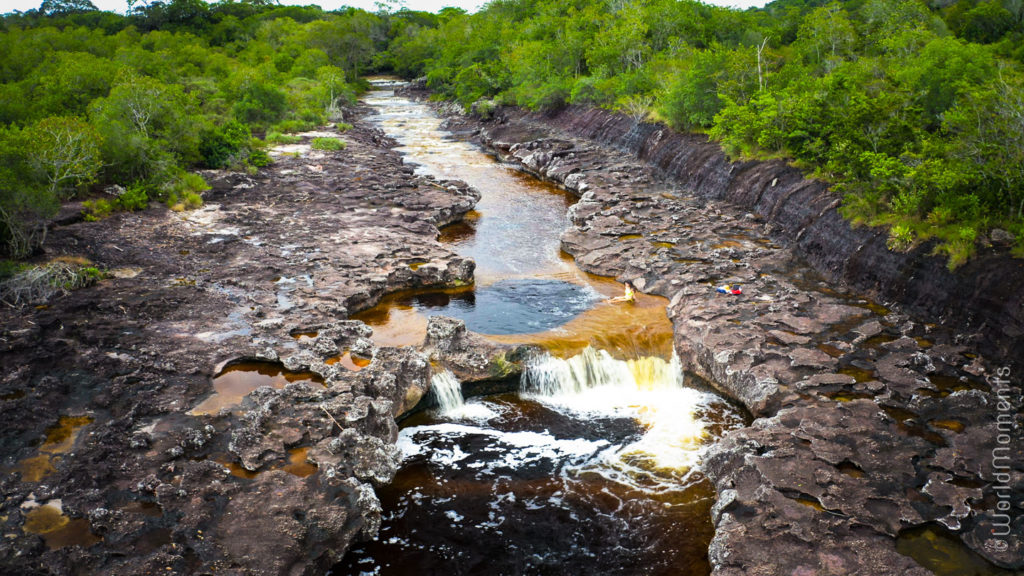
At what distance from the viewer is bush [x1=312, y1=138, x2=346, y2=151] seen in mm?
35375

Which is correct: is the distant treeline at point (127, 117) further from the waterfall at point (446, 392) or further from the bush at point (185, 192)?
the waterfall at point (446, 392)

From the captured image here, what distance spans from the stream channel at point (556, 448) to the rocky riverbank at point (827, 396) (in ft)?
2.53

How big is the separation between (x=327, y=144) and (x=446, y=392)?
1013 inches

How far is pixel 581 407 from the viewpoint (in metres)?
13.8

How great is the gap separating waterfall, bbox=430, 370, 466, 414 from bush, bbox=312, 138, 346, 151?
25.0m

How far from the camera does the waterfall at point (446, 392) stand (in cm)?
1367

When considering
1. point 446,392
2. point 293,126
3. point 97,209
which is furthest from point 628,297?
point 293,126

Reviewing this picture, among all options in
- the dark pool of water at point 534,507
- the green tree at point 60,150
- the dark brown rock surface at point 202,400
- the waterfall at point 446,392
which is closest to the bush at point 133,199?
the dark brown rock surface at point 202,400

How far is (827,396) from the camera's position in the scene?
12.4m

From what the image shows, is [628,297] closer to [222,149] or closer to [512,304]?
[512,304]

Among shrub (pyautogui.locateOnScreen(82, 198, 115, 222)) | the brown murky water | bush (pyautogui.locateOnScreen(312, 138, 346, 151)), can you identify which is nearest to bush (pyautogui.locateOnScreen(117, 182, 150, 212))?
shrub (pyautogui.locateOnScreen(82, 198, 115, 222))

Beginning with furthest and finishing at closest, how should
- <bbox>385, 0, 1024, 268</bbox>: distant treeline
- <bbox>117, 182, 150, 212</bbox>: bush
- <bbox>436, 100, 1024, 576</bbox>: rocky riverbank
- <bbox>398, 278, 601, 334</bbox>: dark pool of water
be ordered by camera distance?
<bbox>117, 182, 150, 212</bbox>: bush → <bbox>398, 278, 601, 334</bbox>: dark pool of water → <bbox>385, 0, 1024, 268</bbox>: distant treeline → <bbox>436, 100, 1024, 576</bbox>: rocky riverbank

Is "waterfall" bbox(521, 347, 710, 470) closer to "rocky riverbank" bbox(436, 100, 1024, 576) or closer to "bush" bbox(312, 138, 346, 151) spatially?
"rocky riverbank" bbox(436, 100, 1024, 576)

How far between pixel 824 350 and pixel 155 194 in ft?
73.3
